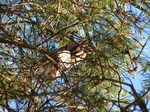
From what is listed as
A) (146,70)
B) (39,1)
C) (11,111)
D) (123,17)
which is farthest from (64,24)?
(11,111)

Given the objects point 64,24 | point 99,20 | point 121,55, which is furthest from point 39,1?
point 121,55

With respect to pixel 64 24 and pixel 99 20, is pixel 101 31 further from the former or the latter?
pixel 64 24

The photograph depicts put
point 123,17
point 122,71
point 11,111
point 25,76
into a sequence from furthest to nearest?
point 122,71
point 123,17
point 25,76
point 11,111

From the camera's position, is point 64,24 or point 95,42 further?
point 64,24

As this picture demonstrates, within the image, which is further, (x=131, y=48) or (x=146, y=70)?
(x=131, y=48)

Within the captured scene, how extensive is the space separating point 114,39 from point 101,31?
0.07 m

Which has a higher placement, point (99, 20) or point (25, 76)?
point (99, 20)

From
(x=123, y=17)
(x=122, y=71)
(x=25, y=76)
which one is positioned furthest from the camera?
(x=122, y=71)

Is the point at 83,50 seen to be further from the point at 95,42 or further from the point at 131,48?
the point at 131,48

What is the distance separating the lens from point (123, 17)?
113 centimetres

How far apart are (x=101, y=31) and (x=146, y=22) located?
0.71 feet

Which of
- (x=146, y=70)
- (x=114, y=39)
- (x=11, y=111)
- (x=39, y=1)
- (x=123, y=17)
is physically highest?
(x=39, y=1)

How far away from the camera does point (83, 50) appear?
1.14 metres

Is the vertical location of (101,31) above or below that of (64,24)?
below
